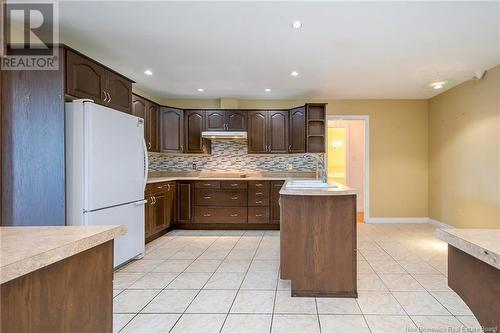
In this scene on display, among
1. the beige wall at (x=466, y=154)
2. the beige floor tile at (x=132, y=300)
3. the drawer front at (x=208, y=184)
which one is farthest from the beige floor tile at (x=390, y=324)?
the drawer front at (x=208, y=184)

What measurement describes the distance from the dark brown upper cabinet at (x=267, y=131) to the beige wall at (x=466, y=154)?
9.06ft

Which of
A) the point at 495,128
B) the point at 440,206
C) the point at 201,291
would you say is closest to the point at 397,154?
the point at 440,206

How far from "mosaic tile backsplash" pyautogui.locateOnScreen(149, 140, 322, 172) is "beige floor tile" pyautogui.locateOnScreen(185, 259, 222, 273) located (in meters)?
2.47

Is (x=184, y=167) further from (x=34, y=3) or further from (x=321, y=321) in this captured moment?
(x=321, y=321)

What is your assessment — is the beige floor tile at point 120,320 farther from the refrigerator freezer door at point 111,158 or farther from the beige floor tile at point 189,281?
the refrigerator freezer door at point 111,158

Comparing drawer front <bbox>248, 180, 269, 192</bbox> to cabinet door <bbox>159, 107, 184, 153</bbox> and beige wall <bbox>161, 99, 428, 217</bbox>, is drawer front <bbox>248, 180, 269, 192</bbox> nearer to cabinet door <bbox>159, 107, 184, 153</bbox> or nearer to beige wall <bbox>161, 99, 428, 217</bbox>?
Answer: cabinet door <bbox>159, 107, 184, 153</bbox>

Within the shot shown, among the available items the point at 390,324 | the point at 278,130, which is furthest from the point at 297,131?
the point at 390,324

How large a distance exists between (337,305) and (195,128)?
155 inches

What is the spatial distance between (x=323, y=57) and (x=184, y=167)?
133 inches

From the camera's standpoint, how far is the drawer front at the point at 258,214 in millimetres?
4895

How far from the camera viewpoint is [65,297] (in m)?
0.94

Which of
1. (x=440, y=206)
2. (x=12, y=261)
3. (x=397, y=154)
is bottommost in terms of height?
(x=440, y=206)

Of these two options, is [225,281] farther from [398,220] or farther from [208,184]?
[398,220]

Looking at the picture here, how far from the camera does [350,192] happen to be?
2.35 meters
